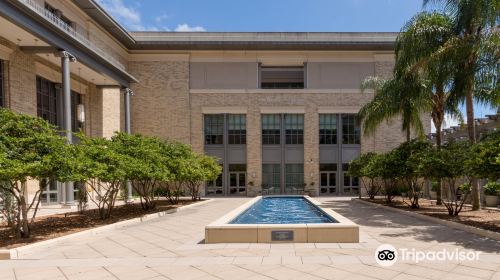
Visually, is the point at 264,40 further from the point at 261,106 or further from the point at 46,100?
the point at 46,100

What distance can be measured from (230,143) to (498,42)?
25224 millimetres

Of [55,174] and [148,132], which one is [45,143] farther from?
[148,132]

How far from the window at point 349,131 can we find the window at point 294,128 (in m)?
4.29

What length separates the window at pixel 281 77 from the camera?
37112 mm

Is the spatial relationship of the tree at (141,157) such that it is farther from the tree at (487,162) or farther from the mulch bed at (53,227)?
the tree at (487,162)

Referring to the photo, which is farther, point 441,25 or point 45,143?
point 441,25

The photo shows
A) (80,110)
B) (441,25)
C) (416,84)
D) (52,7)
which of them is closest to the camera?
(441,25)

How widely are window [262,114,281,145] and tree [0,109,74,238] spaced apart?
24981mm

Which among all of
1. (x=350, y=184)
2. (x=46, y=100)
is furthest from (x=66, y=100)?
(x=350, y=184)

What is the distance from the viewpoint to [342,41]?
1384 inches

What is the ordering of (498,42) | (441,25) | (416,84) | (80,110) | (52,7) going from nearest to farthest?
1. (498,42)
2. (441,25)
3. (416,84)
4. (52,7)
5. (80,110)

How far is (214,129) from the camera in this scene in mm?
35719

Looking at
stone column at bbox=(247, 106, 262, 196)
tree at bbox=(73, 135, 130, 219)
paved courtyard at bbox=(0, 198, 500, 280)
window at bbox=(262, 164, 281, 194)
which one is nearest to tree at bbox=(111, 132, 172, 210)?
tree at bbox=(73, 135, 130, 219)

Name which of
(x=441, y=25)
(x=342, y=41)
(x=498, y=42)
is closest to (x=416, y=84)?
(x=441, y=25)
